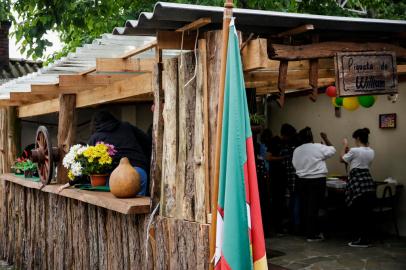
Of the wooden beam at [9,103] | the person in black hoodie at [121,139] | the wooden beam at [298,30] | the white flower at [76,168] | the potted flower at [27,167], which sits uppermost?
the wooden beam at [298,30]

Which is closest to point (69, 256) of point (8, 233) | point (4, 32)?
point (8, 233)

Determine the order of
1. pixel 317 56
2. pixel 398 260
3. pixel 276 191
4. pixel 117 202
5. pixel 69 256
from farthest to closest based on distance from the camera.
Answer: pixel 276 191 → pixel 398 260 → pixel 69 256 → pixel 117 202 → pixel 317 56

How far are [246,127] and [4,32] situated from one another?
13.4m

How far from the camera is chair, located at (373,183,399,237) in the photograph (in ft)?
29.8

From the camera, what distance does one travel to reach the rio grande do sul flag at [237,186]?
342 cm

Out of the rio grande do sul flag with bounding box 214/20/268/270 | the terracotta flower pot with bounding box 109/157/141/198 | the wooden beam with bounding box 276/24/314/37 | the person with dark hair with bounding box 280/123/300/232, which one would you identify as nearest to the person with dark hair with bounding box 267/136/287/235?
the person with dark hair with bounding box 280/123/300/232

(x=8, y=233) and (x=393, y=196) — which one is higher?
(x=393, y=196)

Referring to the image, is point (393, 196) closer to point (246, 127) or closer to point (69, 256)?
point (69, 256)

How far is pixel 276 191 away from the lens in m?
10.4

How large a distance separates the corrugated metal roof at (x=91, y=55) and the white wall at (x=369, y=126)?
528cm

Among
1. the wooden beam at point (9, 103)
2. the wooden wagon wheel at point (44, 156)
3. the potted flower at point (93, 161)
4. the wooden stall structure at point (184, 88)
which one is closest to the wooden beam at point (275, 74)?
the wooden stall structure at point (184, 88)

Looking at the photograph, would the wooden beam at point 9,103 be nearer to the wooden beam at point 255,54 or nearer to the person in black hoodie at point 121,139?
the person in black hoodie at point 121,139

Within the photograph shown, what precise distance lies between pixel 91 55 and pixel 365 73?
2902 millimetres

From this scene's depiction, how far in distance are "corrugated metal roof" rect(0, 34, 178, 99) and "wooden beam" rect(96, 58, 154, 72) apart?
Result: 0.73 ft
